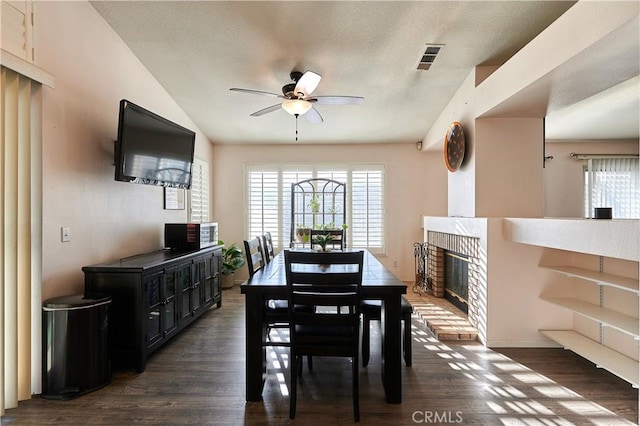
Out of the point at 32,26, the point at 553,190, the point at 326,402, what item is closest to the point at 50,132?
the point at 32,26

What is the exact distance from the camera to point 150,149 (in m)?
3.36

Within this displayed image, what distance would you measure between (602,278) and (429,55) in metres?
2.57

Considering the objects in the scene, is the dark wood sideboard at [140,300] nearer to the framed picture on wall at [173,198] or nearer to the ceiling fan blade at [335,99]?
the framed picture on wall at [173,198]

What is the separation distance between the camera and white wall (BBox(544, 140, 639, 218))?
5.70m

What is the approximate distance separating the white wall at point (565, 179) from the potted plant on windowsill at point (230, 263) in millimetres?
5224

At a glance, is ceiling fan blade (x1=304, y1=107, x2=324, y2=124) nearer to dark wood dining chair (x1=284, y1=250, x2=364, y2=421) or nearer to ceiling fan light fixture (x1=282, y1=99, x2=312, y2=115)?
ceiling fan light fixture (x1=282, y1=99, x2=312, y2=115)

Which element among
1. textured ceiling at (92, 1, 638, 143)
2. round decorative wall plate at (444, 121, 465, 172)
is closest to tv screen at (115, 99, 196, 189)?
textured ceiling at (92, 1, 638, 143)

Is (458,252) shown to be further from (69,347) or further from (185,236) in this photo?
(69,347)

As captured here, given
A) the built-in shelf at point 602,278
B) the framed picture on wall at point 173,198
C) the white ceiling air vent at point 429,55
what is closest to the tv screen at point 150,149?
the framed picture on wall at point 173,198

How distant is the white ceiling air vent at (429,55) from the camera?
338 cm

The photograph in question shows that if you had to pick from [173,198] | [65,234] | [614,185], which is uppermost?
[614,185]

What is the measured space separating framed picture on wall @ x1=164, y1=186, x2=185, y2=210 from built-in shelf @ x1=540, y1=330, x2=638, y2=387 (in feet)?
14.6

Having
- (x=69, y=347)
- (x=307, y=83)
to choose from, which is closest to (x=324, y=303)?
(x=69, y=347)

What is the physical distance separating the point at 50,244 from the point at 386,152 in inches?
193
